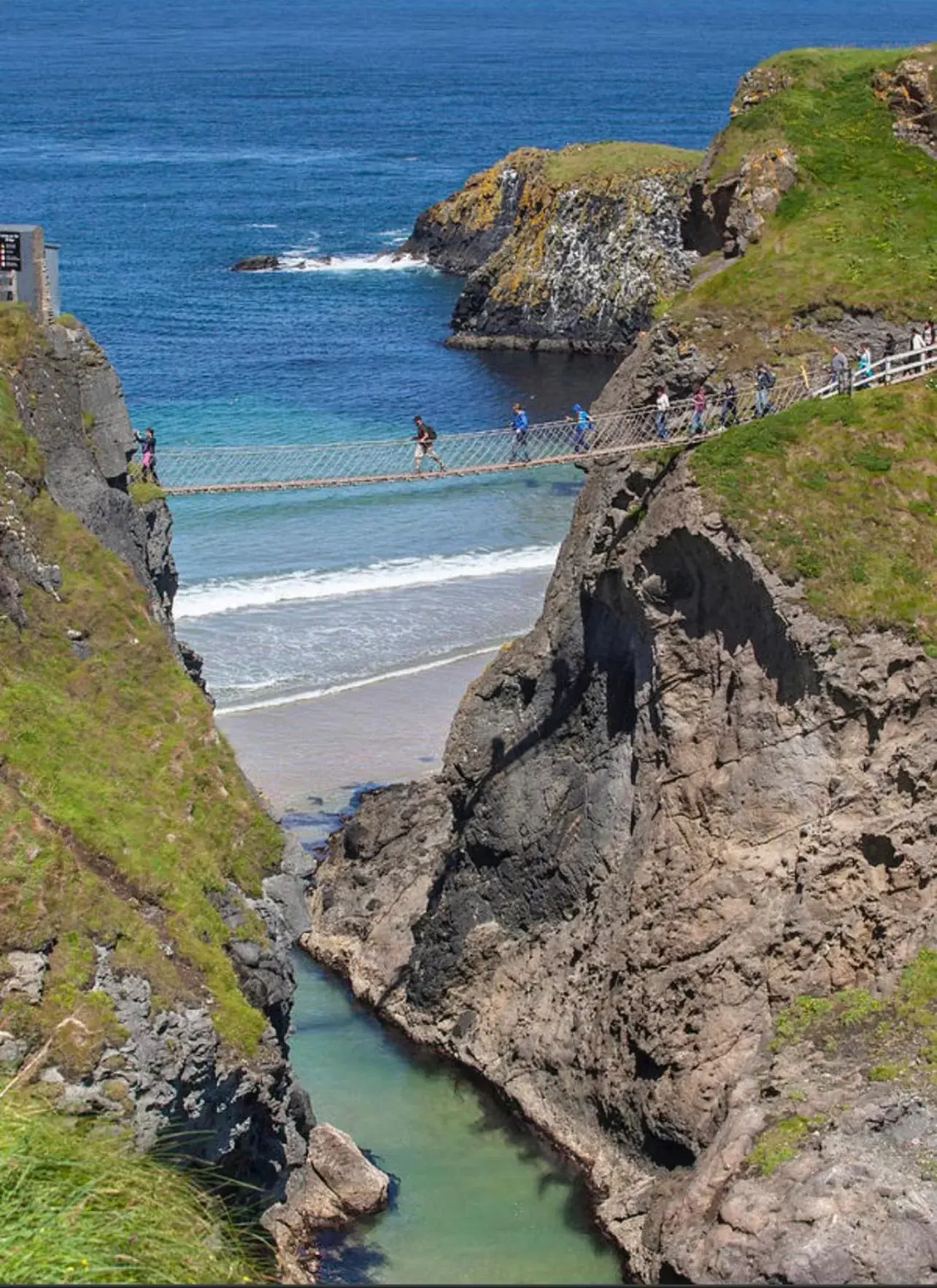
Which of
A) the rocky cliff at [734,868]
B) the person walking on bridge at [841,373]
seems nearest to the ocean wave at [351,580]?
the rocky cliff at [734,868]

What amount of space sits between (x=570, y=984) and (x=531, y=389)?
72.7 metres

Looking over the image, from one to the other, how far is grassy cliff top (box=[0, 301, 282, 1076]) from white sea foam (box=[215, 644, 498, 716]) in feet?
77.1

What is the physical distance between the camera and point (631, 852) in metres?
42.4

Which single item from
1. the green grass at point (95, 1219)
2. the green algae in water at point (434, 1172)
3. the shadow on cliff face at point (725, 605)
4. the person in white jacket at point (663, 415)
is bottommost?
the green algae in water at point (434, 1172)

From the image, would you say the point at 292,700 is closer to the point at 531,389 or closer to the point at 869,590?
the point at 869,590

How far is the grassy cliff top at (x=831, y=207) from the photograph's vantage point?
155 feet

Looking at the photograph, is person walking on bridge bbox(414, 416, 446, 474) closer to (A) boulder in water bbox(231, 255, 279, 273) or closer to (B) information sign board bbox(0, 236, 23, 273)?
(B) information sign board bbox(0, 236, 23, 273)

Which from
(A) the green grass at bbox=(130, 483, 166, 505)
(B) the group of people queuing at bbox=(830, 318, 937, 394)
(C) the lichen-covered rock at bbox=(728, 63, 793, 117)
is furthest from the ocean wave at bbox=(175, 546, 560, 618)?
(B) the group of people queuing at bbox=(830, 318, 937, 394)

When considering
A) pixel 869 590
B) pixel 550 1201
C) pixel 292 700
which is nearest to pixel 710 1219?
pixel 550 1201

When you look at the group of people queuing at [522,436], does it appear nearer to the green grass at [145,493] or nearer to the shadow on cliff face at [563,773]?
the shadow on cliff face at [563,773]

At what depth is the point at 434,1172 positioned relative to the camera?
40219 mm

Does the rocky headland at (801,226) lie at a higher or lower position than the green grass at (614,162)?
higher

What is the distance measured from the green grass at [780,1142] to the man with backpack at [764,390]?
1573 centimetres

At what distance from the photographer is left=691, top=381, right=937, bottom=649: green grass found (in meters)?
39.0
